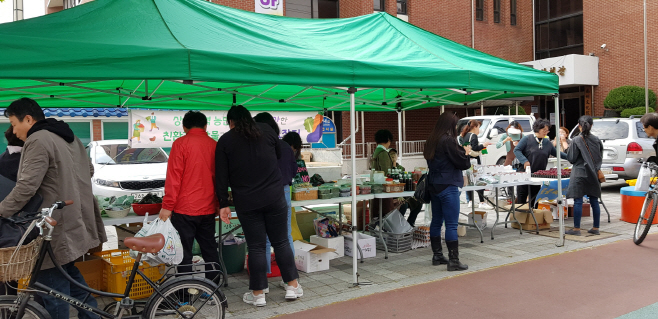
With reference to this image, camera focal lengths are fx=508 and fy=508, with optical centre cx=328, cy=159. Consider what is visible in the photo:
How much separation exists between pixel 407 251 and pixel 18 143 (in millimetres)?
4925

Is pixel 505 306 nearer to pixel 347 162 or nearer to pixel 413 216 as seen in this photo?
pixel 413 216

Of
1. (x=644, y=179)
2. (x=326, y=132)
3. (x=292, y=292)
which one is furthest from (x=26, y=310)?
(x=644, y=179)

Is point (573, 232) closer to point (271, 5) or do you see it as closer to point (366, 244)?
point (366, 244)

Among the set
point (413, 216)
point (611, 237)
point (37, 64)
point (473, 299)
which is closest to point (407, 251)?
point (413, 216)

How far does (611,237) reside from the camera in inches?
305

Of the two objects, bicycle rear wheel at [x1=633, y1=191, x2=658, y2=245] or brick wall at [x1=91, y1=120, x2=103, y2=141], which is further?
brick wall at [x1=91, y1=120, x2=103, y2=141]

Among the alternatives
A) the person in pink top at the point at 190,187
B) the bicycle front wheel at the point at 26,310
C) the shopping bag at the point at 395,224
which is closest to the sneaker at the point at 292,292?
the person in pink top at the point at 190,187

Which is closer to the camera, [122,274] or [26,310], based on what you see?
[26,310]

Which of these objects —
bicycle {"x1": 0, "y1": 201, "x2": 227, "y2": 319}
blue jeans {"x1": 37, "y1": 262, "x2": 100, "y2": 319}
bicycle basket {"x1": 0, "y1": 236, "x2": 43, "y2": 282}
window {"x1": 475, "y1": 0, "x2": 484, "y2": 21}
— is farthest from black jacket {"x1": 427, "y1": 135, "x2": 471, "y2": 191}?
window {"x1": 475, "y1": 0, "x2": 484, "y2": 21}

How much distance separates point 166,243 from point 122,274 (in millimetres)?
860

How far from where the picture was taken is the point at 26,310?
3.36 metres

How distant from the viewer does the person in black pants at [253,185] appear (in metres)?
4.60

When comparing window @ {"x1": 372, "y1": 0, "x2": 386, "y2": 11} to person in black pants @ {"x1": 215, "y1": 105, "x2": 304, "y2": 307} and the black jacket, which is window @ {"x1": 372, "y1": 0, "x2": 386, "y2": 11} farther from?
person in black pants @ {"x1": 215, "y1": 105, "x2": 304, "y2": 307}

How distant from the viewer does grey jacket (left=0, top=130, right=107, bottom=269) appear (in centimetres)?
353
